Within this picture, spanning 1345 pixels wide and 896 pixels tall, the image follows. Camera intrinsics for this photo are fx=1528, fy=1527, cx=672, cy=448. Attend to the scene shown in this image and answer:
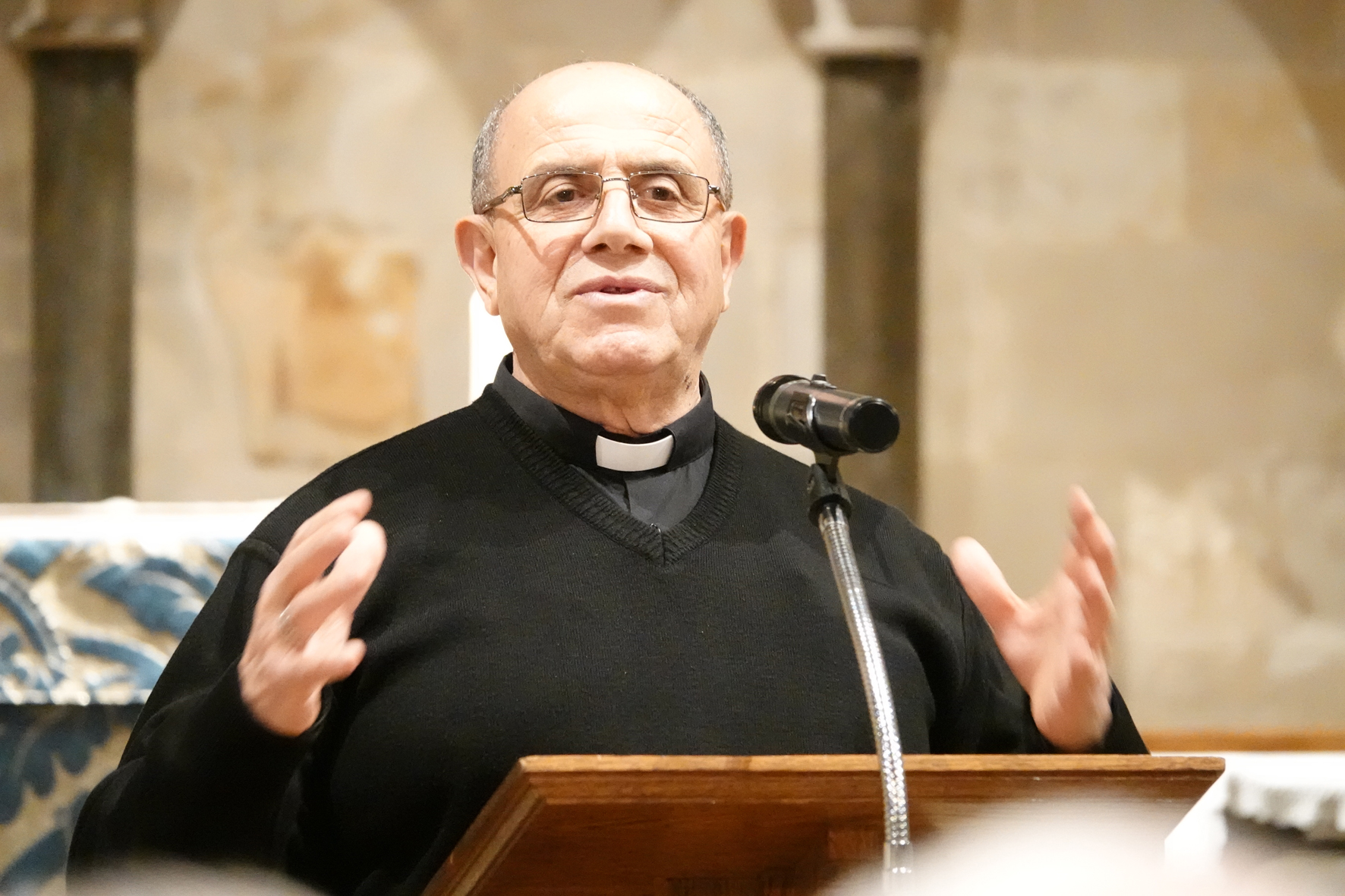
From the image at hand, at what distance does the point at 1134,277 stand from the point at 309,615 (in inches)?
187

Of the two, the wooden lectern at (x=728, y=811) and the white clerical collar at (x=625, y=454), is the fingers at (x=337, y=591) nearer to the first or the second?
the wooden lectern at (x=728, y=811)

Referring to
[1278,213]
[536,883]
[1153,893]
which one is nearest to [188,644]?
[536,883]

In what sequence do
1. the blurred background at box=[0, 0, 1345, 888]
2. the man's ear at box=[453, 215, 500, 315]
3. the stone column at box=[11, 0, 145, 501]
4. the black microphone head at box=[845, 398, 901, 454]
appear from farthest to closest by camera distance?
the blurred background at box=[0, 0, 1345, 888] < the stone column at box=[11, 0, 145, 501] < the man's ear at box=[453, 215, 500, 315] < the black microphone head at box=[845, 398, 901, 454]

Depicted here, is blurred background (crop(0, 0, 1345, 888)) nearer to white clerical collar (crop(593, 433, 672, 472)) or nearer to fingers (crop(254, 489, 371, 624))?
white clerical collar (crop(593, 433, 672, 472))

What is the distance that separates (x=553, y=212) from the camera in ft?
8.55

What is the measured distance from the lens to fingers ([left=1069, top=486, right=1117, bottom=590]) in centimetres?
201

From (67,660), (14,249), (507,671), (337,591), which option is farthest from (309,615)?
(14,249)

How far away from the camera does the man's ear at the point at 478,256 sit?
109 inches

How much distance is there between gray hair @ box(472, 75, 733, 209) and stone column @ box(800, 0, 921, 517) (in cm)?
306

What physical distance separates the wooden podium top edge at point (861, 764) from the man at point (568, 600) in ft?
1.38

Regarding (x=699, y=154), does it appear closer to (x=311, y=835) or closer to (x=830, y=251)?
(x=311, y=835)

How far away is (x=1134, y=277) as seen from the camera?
5898 millimetres

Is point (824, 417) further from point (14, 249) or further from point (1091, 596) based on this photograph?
point (14, 249)

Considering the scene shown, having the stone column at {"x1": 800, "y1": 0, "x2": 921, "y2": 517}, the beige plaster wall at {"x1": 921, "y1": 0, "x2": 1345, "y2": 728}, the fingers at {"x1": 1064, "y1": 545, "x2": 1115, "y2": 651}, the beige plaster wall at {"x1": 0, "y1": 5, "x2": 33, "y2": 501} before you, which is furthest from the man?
the beige plaster wall at {"x1": 0, "y1": 5, "x2": 33, "y2": 501}
